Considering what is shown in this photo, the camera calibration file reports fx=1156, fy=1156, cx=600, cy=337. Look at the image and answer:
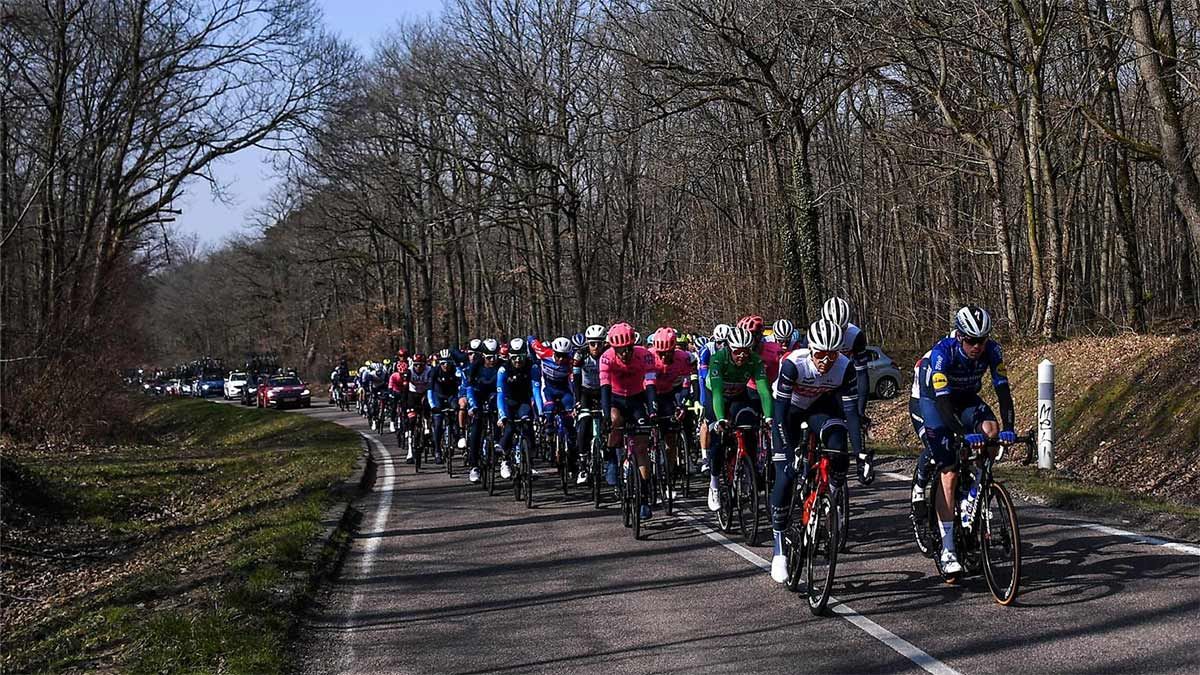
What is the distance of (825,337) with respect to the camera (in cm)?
798

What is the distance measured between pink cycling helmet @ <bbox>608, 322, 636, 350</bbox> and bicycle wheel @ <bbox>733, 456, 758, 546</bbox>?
178 cm

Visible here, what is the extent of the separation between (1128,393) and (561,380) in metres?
8.51

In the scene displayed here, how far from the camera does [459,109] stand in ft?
120

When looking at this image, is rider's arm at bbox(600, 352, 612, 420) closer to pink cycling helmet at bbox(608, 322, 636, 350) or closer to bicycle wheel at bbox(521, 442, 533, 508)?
pink cycling helmet at bbox(608, 322, 636, 350)

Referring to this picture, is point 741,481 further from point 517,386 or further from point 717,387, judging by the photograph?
point 517,386

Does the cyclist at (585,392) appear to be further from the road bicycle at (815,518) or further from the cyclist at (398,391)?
the cyclist at (398,391)

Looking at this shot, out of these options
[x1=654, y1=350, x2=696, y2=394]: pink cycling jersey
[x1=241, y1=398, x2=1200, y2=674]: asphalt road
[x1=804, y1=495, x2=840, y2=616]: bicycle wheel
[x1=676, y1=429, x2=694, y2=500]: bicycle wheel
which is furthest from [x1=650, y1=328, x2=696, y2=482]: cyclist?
[x1=804, y1=495, x2=840, y2=616]: bicycle wheel

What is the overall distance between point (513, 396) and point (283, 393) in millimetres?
41264

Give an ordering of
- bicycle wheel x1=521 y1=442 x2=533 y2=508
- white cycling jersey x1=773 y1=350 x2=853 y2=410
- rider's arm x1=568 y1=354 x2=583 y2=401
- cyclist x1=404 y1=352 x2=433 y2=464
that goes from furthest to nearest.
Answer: cyclist x1=404 y1=352 x2=433 y2=464 < bicycle wheel x1=521 y1=442 x2=533 y2=508 < rider's arm x1=568 y1=354 x2=583 y2=401 < white cycling jersey x1=773 y1=350 x2=853 y2=410

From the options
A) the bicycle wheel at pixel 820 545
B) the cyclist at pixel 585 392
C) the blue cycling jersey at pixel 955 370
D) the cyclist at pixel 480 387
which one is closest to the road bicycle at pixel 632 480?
the cyclist at pixel 585 392

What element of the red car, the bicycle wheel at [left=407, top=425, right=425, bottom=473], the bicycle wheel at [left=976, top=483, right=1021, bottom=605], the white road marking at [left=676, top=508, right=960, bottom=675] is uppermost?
the red car

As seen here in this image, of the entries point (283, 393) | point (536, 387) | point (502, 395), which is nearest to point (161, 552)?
point (502, 395)

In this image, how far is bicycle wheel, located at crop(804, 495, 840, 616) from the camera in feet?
23.6

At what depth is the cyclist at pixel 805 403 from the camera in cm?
807
